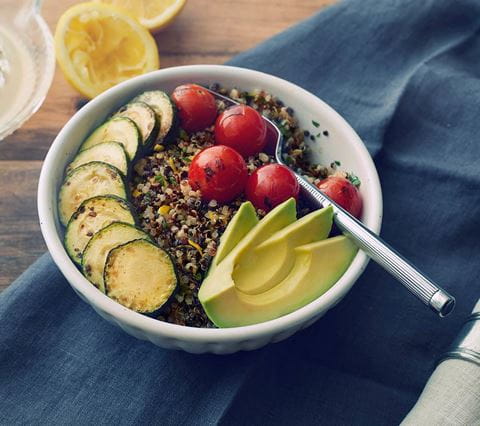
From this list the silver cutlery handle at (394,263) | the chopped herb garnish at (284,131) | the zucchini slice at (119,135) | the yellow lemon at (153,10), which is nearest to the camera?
the silver cutlery handle at (394,263)

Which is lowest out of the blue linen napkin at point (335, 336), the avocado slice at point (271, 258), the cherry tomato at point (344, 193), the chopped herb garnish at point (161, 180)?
the blue linen napkin at point (335, 336)

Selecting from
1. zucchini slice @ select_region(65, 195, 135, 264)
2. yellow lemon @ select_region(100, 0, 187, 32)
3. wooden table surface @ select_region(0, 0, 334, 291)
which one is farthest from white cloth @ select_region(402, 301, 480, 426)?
yellow lemon @ select_region(100, 0, 187, 32)

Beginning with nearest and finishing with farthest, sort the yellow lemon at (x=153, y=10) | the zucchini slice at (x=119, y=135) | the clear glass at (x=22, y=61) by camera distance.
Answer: the zucchini slice at (x=119, y=135)
the clear glass at (x=22, y=61)
the yellow lemon at (x=153, y=10)

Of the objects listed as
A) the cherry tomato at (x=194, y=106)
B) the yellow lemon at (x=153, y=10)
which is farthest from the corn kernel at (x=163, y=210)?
the yellow lemon at (x=153, y=10)

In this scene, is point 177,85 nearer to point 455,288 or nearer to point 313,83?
point 313,83

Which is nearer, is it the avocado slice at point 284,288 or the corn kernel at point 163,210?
the avocado slice at point 284,288

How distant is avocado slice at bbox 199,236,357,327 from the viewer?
1.13 meters

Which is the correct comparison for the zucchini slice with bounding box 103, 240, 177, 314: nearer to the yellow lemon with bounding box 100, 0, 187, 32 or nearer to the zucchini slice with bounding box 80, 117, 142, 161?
the zucchini slice with bounding box 80, 117, 142, 161

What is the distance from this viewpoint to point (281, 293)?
46.4 inches

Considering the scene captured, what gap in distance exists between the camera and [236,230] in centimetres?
121

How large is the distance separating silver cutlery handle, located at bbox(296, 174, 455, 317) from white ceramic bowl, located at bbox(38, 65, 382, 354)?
0.12 feet

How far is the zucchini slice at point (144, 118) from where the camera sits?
1353mm

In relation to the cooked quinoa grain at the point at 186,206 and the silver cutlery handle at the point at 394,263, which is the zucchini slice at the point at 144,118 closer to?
the cooked quinoa grain at the point at 186,206

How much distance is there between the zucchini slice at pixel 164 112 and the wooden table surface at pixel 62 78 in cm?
35
